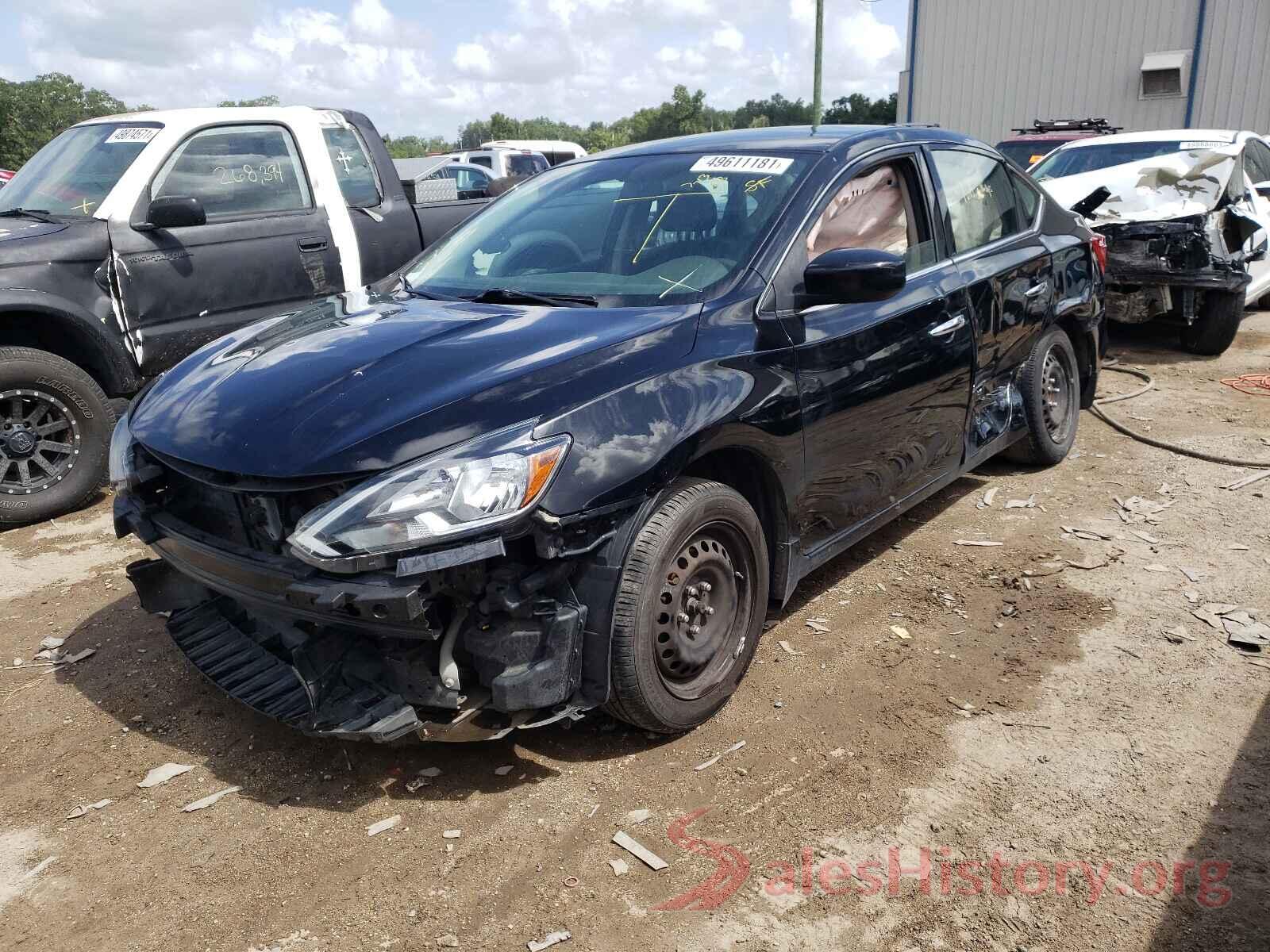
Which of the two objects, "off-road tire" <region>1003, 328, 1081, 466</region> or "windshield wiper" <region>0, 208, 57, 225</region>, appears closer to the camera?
"off-road tire" <region>1003, 328, 1081, 466</region>

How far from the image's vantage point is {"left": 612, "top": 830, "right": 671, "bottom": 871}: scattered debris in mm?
2605

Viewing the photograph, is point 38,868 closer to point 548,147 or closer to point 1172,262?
point 1172,262

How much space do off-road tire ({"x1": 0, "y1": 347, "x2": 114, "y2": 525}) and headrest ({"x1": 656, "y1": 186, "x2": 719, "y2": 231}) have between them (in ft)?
11.5

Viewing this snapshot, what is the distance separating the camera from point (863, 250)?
10.8 ft

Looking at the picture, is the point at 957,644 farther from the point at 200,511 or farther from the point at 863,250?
the point at 200,511

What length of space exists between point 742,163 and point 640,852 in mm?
2480

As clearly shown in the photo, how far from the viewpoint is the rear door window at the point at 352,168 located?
21.1 ft

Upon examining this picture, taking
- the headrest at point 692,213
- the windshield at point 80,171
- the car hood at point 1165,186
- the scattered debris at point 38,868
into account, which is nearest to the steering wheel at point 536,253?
the headrest at point 692,213

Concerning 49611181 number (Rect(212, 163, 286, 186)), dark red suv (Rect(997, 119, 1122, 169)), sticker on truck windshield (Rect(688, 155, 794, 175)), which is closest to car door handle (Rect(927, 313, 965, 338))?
sticker on truck windshield (Rect(688, 155, 794, 175))

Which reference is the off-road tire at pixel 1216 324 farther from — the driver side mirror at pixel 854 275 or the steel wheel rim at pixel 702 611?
the steel wheel rim at pixel 702 611

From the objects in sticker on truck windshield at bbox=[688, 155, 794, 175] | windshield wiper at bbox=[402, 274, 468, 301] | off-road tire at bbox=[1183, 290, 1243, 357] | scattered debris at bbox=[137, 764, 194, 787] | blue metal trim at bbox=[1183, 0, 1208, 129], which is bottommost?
scattered debris at bbox=[137, 764, 194, 787]

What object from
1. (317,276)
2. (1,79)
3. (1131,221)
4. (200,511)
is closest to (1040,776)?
(200,511)

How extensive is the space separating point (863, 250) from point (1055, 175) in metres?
7.30

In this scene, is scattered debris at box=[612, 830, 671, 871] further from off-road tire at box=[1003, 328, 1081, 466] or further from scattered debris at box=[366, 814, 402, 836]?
off-road tire at box=[1003, 328, 1081, 466]
